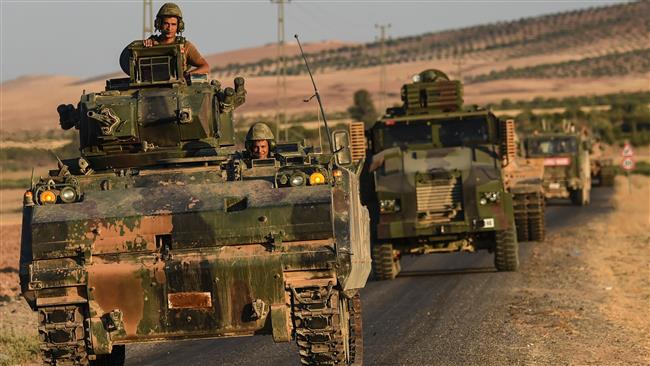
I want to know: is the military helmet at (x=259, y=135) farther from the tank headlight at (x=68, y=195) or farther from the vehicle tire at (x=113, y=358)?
the vehicle tire at (x=113, y=358)

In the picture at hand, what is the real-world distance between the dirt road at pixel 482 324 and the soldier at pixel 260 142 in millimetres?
2522

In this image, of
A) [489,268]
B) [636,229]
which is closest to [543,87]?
[636,229]

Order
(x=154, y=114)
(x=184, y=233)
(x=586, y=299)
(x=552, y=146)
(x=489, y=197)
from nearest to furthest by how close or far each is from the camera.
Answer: (x=184, y=233)
(x=154, y=114)
(x=586, y=299)
(x=489, y=197)
(x=552, y=146)

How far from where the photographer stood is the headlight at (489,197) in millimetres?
23812

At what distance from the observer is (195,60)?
14.9 meters

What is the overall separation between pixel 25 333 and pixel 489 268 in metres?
10.5

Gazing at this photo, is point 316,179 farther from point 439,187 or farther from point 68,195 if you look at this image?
point 439,187

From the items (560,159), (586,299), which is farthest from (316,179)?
(560,159)

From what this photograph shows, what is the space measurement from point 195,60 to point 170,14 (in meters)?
0.55

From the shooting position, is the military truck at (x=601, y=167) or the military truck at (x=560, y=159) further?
the military truck at (x=601, y=167)

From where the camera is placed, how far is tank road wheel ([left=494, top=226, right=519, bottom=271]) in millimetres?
24281

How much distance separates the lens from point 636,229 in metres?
38.2

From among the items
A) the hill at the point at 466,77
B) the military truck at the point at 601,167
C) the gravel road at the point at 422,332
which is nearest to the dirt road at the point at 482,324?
the gravel road at the point at 422,332

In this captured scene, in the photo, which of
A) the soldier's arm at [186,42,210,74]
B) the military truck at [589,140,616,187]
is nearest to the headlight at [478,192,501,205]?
the soldier's arm at [186,42,210,74]
